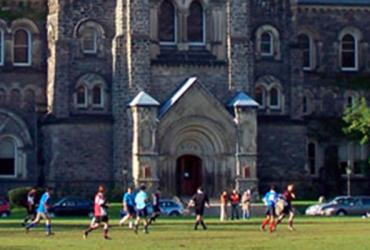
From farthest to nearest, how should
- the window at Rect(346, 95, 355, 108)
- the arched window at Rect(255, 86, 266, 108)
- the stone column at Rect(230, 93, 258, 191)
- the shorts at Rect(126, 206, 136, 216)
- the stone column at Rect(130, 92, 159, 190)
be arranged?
the window at Rect(346, 95, 355, 108) → the arched window at Rect(255, 86, 266, 108) → the stone column at Rect(230, 93, 258, 191) → the stone column at Rect(130, 92, 159, 190) → the shorts at Rect(126, 206, 136, 216)

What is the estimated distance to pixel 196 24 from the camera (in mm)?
81062

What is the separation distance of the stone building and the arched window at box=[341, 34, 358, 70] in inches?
287

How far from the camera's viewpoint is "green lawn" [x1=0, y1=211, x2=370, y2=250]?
42388 mm

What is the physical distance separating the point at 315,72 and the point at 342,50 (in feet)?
8.75

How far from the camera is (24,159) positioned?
80938 millimetres

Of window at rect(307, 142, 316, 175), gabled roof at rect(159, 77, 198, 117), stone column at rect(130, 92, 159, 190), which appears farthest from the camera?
window at rect(307, 142, 316, 175)

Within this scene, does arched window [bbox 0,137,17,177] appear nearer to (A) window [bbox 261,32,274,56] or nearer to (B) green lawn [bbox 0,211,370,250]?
(A) window [bbox 261,32,274,56]

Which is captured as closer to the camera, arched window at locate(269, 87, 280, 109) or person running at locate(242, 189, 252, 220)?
person running at locate(242, 189, 252, 220)

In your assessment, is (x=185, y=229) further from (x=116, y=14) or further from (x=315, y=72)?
(x=315, y=72)

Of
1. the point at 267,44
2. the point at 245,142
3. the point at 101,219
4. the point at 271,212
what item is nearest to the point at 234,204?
the point at 245,142

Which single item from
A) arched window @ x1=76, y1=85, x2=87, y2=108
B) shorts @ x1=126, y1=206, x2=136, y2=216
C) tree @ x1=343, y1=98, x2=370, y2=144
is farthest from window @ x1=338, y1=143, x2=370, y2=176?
shorts @ x1=126, y1=206, x2=136, y2=216

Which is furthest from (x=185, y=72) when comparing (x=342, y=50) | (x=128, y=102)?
(x=342, y=50)

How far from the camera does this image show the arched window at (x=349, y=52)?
9075 centimetres

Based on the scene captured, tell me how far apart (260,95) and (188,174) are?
756 cm
